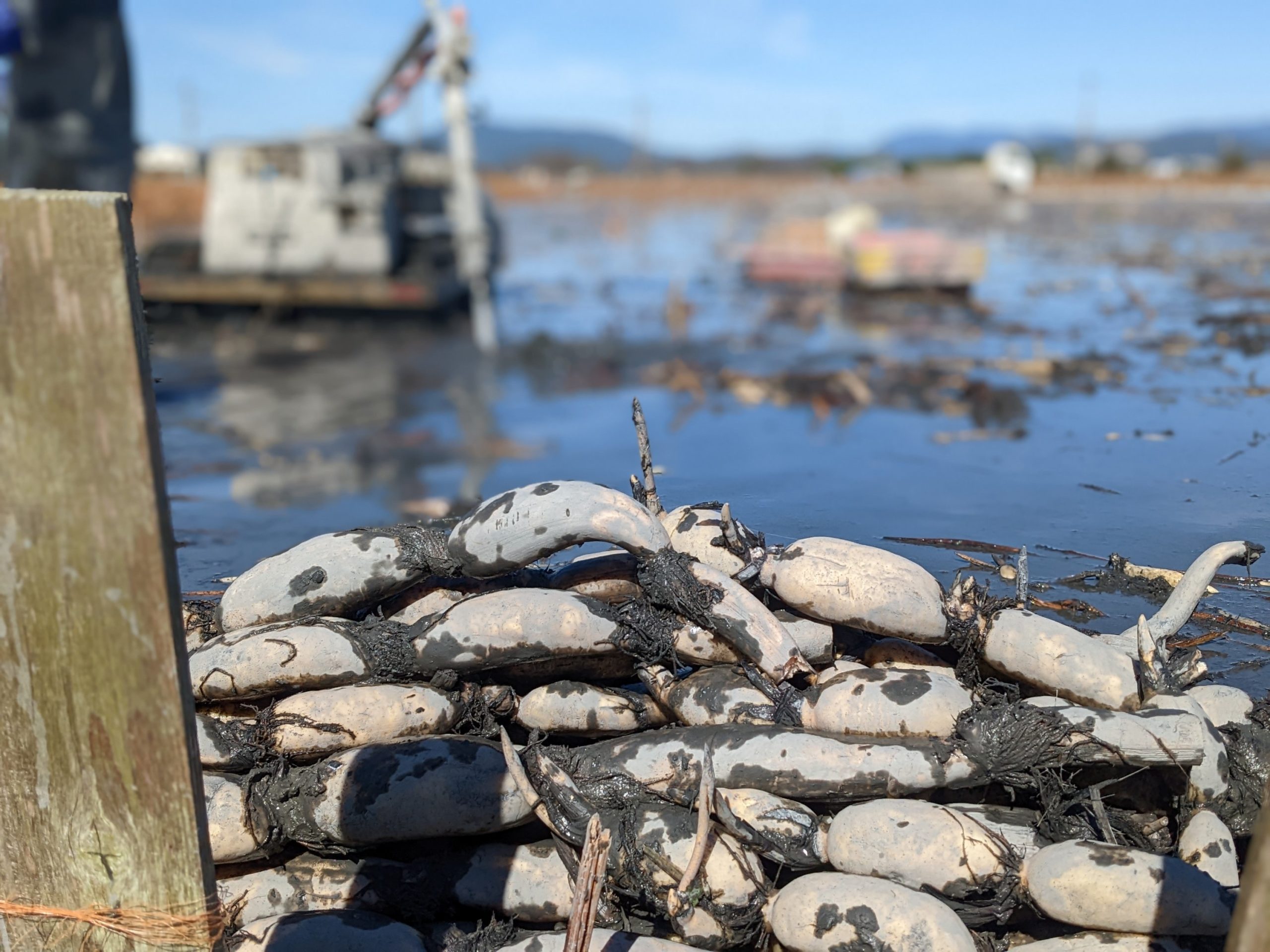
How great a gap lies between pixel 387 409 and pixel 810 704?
704 centimetres

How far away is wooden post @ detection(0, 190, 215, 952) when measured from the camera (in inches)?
78.4

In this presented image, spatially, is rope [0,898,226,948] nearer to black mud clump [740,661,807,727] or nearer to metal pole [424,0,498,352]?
black mud clump [740,661,807,727]

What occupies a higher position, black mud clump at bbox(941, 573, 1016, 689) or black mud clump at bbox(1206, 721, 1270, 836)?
black mud clump at bbox(941, 573, 1016, 689)

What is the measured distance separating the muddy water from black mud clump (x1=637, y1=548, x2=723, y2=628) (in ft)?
2.62

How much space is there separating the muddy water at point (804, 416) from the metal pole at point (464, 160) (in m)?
0.60

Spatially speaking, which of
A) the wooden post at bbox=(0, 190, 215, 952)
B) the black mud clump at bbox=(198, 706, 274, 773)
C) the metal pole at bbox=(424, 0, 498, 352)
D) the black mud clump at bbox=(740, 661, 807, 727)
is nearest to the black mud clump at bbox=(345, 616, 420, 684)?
the black mud clump at bbox=(198, 706, 274, 773)

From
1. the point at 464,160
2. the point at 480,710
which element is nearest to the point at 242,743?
the point at 480,710

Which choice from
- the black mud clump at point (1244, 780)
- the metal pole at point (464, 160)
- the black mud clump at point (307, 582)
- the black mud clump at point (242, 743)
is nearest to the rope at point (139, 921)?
the black mud clump at point (242, 743)

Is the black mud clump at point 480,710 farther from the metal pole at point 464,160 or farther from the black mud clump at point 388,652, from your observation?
the metal pole at point 464,160

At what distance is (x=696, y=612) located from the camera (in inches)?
121

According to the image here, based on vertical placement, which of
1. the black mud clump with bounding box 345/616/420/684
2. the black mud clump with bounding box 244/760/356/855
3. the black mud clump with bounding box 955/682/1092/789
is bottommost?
the black mud clump with bounding box 244/760/356/855

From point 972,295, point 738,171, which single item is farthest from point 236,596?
point 738,171

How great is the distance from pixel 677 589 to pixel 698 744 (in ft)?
1.50

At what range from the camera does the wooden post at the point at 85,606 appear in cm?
199
